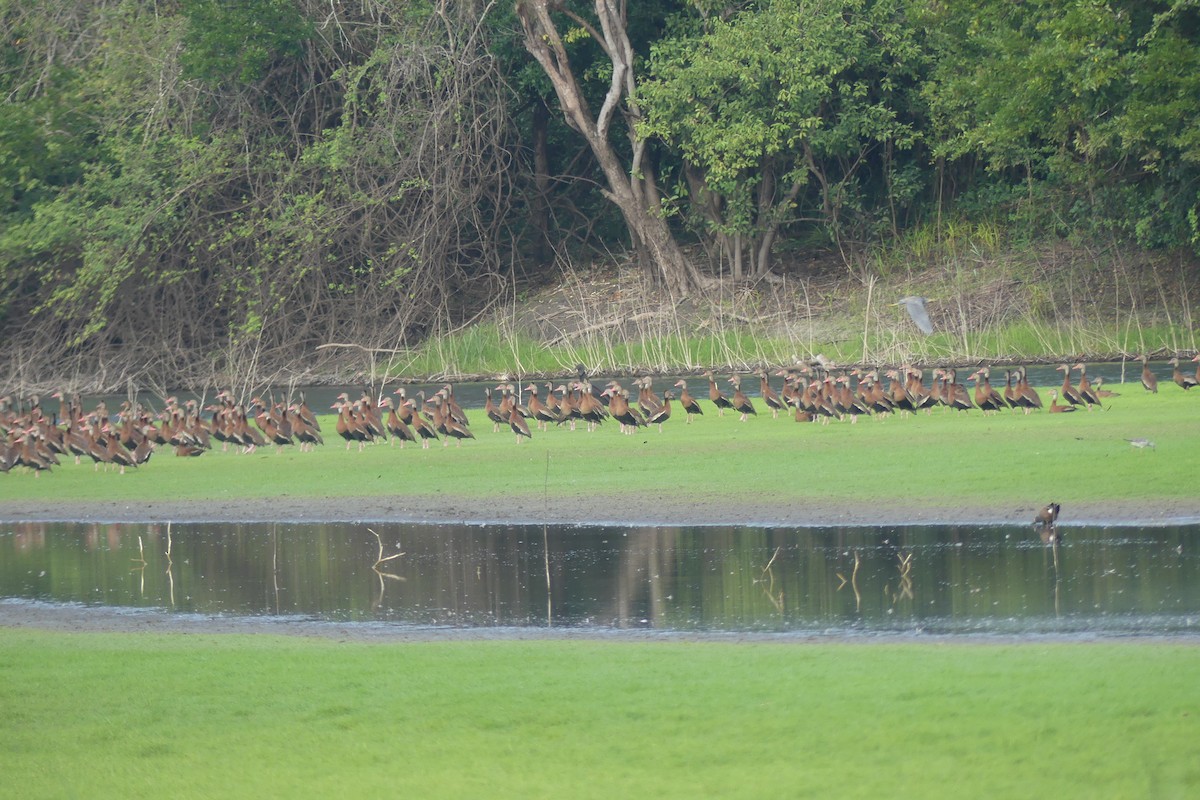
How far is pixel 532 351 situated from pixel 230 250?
Answer: 806cm

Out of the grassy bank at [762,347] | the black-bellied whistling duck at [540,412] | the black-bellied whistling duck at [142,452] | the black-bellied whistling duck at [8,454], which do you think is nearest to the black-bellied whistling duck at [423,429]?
the black-bellied whistling duck at [540,412]

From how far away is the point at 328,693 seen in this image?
820 cm

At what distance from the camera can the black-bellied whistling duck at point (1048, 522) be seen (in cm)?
1384

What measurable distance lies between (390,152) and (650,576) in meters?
25.9

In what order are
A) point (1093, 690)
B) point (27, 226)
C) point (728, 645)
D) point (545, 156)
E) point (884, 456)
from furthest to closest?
point (545, 156) < point (27, 226) < point (884, 456) < point (728, 645) < point (1093, 690)

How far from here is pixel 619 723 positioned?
24.0 ft

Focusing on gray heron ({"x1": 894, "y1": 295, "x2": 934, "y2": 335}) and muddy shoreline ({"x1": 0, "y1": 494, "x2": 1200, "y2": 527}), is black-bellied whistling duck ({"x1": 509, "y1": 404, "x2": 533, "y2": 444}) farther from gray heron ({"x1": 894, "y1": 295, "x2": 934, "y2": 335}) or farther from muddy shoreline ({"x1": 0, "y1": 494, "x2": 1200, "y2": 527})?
gray heron ({"x1": 894, "y1": 295, "x2": 934, "y2": 335})

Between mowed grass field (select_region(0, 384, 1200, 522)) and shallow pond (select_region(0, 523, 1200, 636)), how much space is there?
135cm

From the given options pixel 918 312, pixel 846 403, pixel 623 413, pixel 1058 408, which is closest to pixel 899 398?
pixel 846 403

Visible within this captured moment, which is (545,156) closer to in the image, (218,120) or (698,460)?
(218,120)

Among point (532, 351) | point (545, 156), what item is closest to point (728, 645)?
point (532, 351)

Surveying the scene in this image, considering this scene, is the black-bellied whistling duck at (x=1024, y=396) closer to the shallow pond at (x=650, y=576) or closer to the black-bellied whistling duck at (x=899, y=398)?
the black-bellied whistling duck at (x=899, y=398)

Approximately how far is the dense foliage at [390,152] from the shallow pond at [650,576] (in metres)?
20.8

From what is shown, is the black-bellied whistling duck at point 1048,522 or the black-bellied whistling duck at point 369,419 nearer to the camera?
the black-bellied whistling duck at point 1048,522
